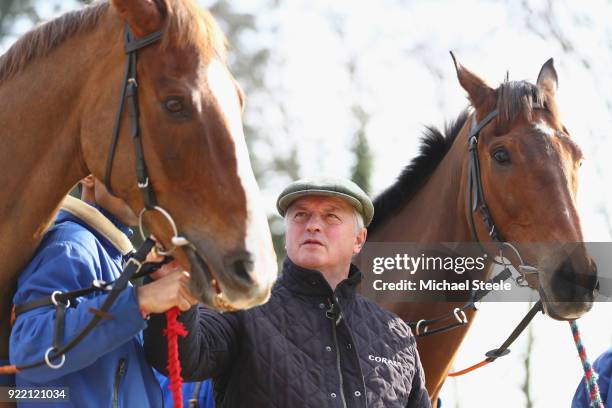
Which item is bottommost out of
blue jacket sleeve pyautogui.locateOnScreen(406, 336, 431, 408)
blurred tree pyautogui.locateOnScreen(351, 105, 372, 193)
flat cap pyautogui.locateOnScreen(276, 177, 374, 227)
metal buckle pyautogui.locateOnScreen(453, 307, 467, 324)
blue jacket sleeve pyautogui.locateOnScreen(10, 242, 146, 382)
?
blue jacket sleeve pyautogui.locateOnScreen(406, 336, 431, 408)

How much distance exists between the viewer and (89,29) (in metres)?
3.17

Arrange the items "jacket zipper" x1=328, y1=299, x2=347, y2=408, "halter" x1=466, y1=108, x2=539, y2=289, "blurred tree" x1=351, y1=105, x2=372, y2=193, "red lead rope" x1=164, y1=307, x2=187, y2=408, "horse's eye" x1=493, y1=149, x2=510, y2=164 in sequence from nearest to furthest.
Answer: "red lead rope" x1=164, y1=307, x2=187, y2=408
"jacket zipper" x1=328, y1=299, x2=347, y2=408
"halter" x1=466, y1=108, x2=539, y2=289
"horse's eye" x1=493, y1=149, x2=510, y2=164
"blurred tree" x1=351, y1=105, x2=372, y2=193

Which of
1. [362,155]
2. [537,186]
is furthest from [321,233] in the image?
[362,155]

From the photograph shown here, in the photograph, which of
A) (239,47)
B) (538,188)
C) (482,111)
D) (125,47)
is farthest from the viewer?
(239,47)

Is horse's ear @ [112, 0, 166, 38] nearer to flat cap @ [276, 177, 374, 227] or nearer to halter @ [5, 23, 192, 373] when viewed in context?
halter @ [5, 23, 192, 373]

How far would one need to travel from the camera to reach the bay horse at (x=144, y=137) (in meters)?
2.80

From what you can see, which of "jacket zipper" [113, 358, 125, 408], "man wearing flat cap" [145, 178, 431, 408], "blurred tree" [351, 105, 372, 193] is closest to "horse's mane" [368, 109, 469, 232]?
"man wearing flat cap" [145, 178, 431, 408]

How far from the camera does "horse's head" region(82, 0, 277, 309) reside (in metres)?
2.77

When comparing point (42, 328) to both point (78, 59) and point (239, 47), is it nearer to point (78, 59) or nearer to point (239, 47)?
point (78, 59)

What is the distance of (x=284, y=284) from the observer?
379 centimetres

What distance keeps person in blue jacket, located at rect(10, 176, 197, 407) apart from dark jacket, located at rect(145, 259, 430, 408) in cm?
15

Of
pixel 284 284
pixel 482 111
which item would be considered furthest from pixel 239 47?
pixel 284 284

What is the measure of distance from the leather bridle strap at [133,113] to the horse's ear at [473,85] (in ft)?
9.44

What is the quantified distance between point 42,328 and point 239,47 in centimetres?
1334
